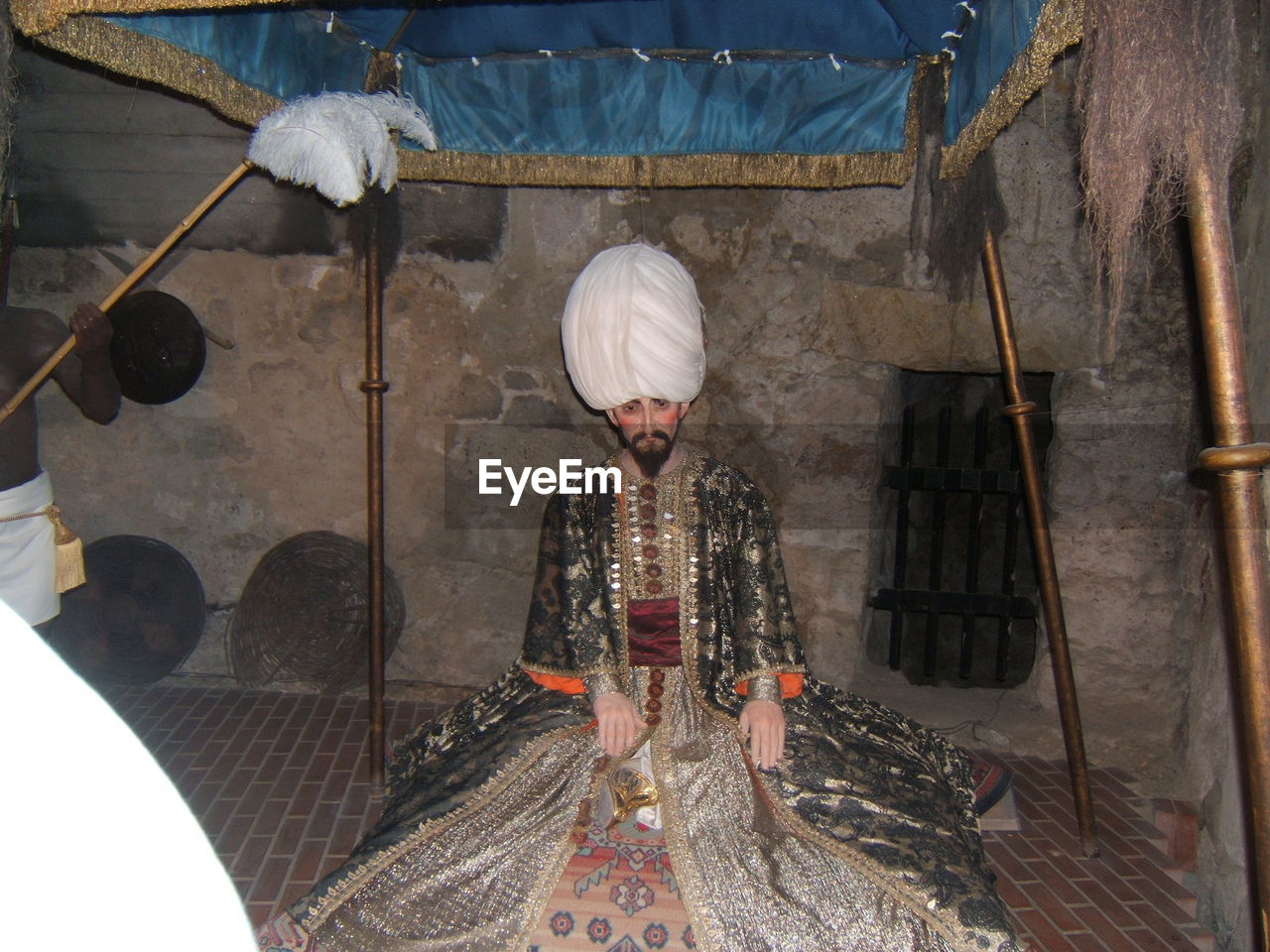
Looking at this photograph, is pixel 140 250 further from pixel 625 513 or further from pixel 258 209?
pixel 625 513

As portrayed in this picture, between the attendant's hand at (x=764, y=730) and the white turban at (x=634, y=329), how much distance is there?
88cm

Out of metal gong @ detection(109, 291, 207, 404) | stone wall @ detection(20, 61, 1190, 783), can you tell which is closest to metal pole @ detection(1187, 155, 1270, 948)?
stone wall @ detection(20, 61, 1190, 783)

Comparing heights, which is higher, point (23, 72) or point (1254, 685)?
point (23, 72)

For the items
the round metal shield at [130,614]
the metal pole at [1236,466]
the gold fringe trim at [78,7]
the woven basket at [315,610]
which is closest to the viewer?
the metal pole at [1236,466]

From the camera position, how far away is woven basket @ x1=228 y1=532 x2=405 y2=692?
149 inches

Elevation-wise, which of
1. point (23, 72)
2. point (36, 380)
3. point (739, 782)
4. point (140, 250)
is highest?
point (23, 72)

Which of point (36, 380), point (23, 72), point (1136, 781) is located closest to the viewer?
→ point (36, 380)

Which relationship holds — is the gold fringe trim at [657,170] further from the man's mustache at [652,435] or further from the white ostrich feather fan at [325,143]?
the man's mustache at [652,435]

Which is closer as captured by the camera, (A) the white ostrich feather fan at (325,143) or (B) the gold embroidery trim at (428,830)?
(B) the gold embroidery trim at (428,830)

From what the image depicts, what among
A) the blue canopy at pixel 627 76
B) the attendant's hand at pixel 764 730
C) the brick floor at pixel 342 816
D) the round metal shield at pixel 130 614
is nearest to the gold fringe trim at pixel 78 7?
the blue canopy at pixel 627 76

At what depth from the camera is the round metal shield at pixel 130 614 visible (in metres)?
3.66

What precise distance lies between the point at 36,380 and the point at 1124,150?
297cm

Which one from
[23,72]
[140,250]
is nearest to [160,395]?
[140,250]

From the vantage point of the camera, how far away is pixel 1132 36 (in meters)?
1.35
